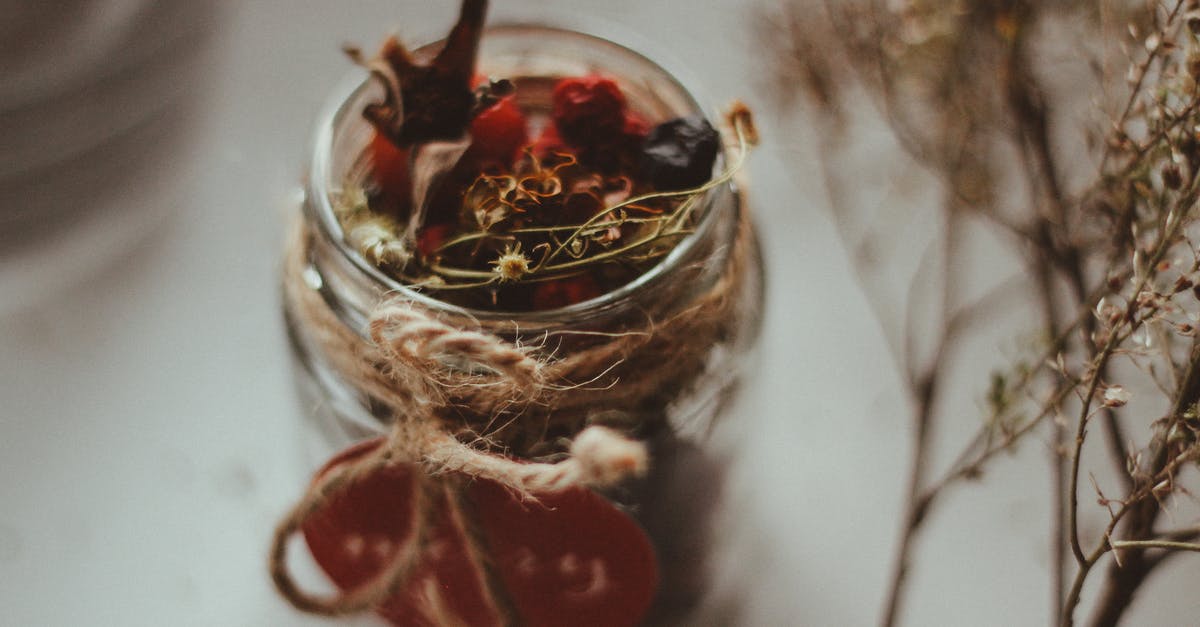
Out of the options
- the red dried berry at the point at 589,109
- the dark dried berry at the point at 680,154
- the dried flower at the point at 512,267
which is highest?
the red dried berry at the point at 589,109

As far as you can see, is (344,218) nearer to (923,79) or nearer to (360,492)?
(360,492)

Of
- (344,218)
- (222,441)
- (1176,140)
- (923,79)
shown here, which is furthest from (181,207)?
(1176,140)

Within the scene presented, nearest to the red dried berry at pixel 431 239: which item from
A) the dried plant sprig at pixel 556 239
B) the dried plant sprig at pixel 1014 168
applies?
the dried plant sprig at pixel 556 239

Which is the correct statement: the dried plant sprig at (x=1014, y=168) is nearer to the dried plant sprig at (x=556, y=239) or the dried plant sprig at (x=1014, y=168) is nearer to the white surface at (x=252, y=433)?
the white surface at (x=252, y=433)

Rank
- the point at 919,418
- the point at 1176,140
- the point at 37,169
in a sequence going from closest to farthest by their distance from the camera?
1. the point at 1176,140
2. the point at 919,418
3. the point at 37,169

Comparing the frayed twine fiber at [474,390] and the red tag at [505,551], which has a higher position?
the frayed twine fiber at [474,390]

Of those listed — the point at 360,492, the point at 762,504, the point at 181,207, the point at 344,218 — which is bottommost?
the point at 762,504

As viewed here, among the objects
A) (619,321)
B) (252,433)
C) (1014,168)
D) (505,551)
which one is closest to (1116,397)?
(619,321)
